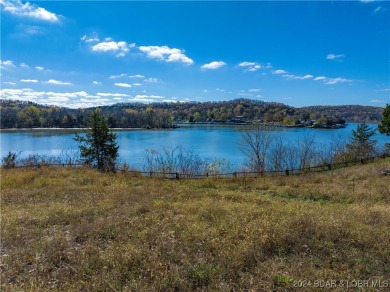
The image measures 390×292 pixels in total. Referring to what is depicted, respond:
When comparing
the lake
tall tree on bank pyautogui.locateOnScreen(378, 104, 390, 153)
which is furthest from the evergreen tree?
the lake

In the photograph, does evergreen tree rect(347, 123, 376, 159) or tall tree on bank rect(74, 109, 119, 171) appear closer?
tall tree on bank rect(74, 109, 119, 171)

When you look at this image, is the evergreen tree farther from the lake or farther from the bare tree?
the bare tree

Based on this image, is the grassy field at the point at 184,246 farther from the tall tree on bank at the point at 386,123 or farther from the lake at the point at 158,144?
the tall tree on bank at the point at 386,123

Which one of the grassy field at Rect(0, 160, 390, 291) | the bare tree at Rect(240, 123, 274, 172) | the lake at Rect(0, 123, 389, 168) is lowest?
the lake at Rect(0, 123, 389, 168)

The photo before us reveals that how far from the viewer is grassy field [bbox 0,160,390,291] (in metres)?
4.29

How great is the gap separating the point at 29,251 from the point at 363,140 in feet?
111

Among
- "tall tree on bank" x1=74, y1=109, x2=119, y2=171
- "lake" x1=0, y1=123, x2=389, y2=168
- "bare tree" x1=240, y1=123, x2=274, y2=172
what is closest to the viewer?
"tall tree on bank" x1=74, y1=109, x2=119, y2=171

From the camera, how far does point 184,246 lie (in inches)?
216

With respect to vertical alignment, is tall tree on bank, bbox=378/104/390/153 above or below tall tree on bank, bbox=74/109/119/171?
above

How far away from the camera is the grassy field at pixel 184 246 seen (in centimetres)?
429

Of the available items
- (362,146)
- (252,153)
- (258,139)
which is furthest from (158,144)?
(362,146)

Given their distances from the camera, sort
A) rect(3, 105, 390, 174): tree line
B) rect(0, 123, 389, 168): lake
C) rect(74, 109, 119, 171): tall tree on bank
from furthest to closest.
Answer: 1. rect(0, 123, 389, 168): lake
2. rect(74, 109, 119, 171): tall tree on bank
3. rect(3, 105, 390, 174): tree line

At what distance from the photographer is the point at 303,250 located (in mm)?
5254

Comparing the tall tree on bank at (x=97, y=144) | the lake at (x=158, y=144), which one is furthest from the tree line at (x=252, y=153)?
the lake at (x=158, y=144)
